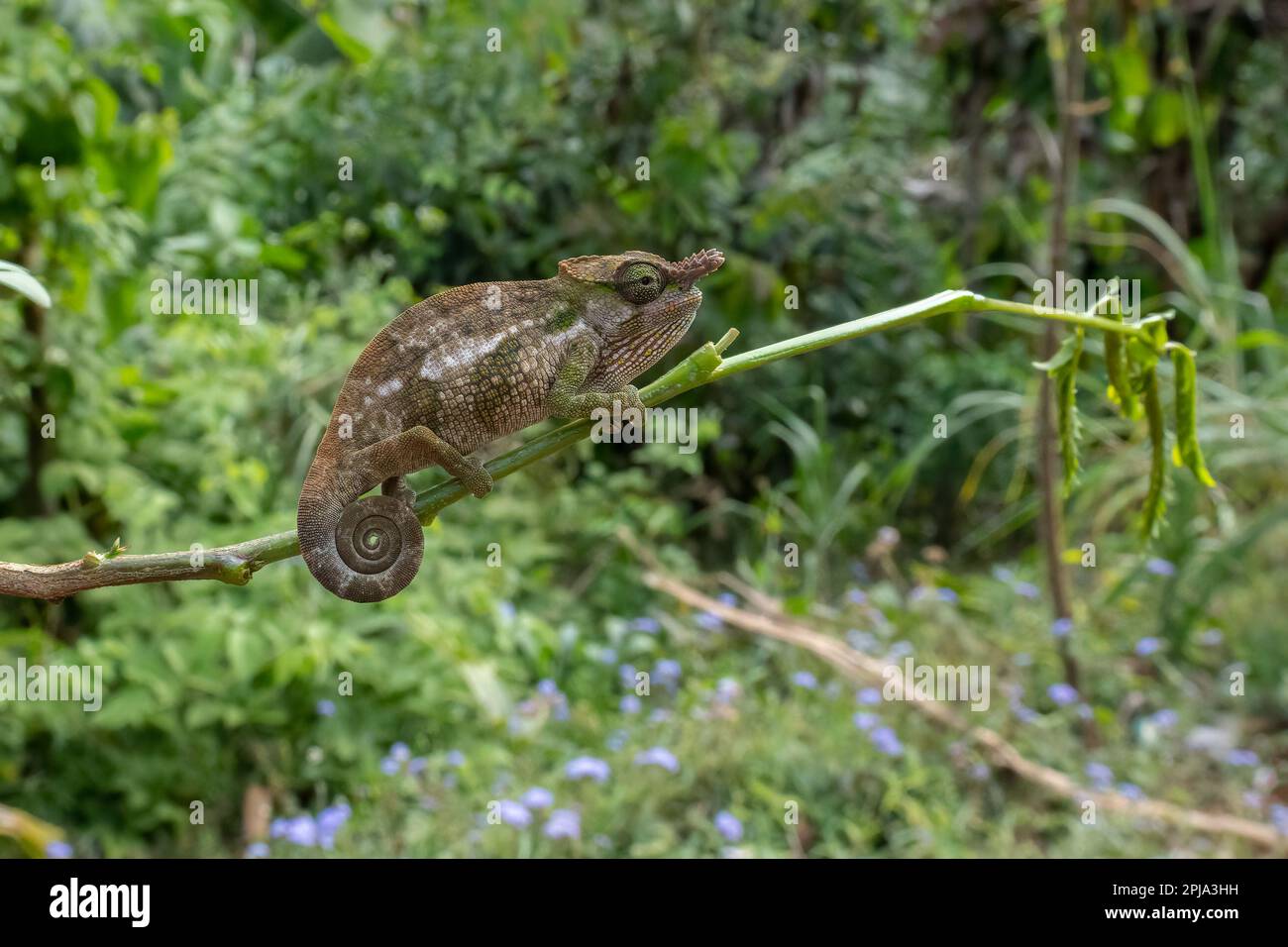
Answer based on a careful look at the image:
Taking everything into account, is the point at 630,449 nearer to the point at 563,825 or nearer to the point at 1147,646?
the point at 1147,646

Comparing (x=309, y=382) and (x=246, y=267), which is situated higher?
(x=246, y=267)

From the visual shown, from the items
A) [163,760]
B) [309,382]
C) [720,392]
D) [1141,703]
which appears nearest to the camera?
[163,760]

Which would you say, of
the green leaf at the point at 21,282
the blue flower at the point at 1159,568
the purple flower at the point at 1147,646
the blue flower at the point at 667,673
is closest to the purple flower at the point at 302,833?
the blue flower at the point at 667,673

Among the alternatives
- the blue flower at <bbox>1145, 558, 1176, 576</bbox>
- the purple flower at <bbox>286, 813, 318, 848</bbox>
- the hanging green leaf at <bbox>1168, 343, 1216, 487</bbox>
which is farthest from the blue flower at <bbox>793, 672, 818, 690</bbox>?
the hanging green leaf at <bbox>1168, 343, 1216, 487</bbox>

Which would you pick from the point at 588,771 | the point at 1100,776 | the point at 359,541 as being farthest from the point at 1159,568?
the point at 359,541

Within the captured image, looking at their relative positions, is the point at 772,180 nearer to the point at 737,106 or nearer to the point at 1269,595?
the point at 737,106

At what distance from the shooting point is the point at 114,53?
221cm

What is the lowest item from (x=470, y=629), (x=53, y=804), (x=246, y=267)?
(x=53, y=804)

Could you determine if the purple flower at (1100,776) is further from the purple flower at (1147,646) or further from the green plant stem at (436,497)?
the green plant stem at (436,497)

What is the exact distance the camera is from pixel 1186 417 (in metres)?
0.61

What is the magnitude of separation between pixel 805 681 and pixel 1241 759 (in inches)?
39.3

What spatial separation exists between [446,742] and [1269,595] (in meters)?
2.31

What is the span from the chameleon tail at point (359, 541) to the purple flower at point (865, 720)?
8.29 ft

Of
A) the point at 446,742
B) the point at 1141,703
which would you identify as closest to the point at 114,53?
the point at 446,742
